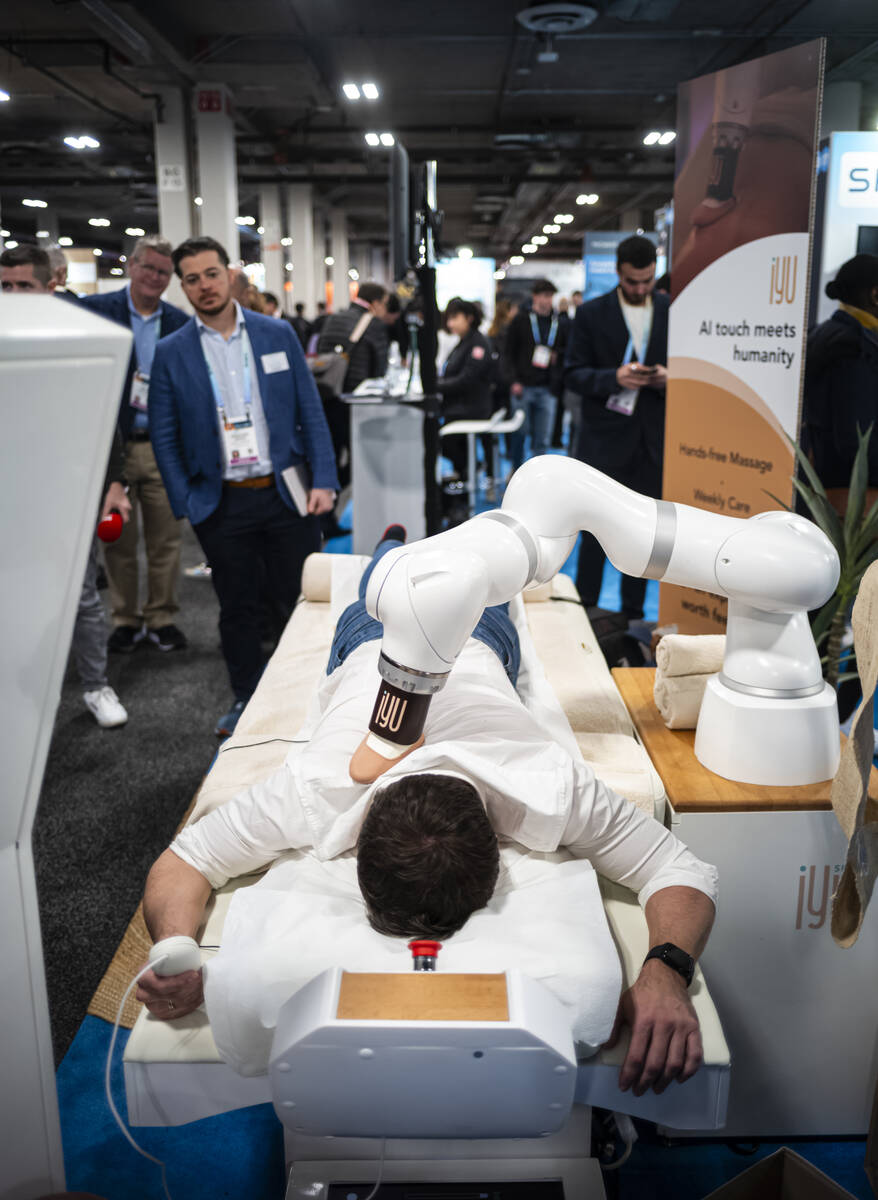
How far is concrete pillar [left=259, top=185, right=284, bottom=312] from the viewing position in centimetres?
1383

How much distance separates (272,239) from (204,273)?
12787mm

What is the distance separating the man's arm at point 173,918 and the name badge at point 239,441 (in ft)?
5.74

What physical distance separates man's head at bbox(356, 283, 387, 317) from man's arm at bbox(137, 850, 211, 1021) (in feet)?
15.9

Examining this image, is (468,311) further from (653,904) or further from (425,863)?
(425,863)

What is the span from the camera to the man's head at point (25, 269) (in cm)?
298

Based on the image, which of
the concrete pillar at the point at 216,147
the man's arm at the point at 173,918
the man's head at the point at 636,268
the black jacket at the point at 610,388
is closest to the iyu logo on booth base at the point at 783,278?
the man's head at the point at 636,268

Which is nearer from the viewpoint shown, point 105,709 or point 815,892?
point 815,892

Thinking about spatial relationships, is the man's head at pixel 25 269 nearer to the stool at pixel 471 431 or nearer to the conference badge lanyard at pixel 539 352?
the stool at pixel 471 431

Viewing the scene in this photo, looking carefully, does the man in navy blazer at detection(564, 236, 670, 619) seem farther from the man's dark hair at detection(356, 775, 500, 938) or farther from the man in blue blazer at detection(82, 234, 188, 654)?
the man's dark hair at detection(356, 775, 500, 938)

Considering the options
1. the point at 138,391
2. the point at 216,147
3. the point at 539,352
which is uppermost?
the point at 216,147

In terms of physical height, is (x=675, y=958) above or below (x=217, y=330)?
below

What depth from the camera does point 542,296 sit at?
767cm

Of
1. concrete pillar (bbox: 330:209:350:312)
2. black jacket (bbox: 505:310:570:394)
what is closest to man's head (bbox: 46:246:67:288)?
black jacket (bbox: 505:310:570:394)

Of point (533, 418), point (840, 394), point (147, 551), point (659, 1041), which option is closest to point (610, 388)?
point (840, 394)
